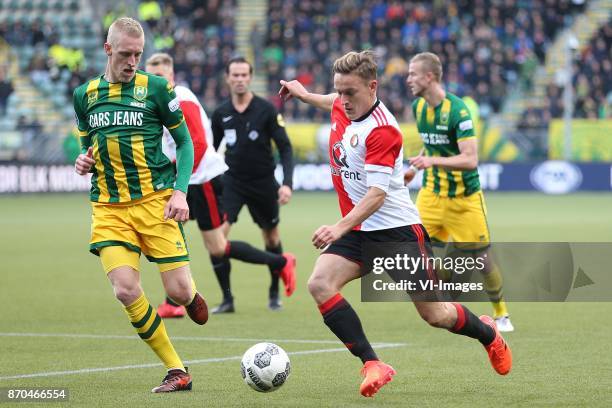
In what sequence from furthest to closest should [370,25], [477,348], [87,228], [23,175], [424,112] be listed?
[370,25] → [23,175] → [87,228] → [424,112] → [477,348]

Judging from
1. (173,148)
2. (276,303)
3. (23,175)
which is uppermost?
(173,148)

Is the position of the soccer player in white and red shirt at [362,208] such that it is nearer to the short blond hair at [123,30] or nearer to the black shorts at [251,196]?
the short blond hair at [123,30]

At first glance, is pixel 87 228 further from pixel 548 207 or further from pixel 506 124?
pixel 506 124

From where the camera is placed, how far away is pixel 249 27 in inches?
1423

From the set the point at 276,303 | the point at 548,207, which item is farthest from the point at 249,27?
the point at 276,303

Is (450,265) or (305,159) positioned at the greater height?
(450,265)

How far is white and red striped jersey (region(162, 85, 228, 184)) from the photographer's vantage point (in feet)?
33.5

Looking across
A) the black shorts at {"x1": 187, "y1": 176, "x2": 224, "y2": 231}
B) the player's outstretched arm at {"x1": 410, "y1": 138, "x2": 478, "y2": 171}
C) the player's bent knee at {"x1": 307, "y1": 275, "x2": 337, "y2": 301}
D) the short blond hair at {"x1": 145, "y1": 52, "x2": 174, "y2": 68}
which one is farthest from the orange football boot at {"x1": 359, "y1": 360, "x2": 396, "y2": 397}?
the short blond hair at {"x1": 145, "y1": 52, "x2": 174, "y2": 68}

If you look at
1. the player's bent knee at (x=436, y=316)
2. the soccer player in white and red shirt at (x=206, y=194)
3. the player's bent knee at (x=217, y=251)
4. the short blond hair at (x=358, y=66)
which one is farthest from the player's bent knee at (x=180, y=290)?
the player's bent knee at (x=217, y=251)

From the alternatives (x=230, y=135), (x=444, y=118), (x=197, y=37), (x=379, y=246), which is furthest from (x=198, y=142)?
(x=197, y=37)

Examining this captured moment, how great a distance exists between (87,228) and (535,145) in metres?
13.2

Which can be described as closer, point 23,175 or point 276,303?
point 276,303

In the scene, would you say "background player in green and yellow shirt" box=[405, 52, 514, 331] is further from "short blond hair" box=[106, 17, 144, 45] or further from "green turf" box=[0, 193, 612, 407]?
"short blond hair" box=[106, 17, 144, 45]

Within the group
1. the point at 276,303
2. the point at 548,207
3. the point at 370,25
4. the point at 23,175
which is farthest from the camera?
the point at 370,25
